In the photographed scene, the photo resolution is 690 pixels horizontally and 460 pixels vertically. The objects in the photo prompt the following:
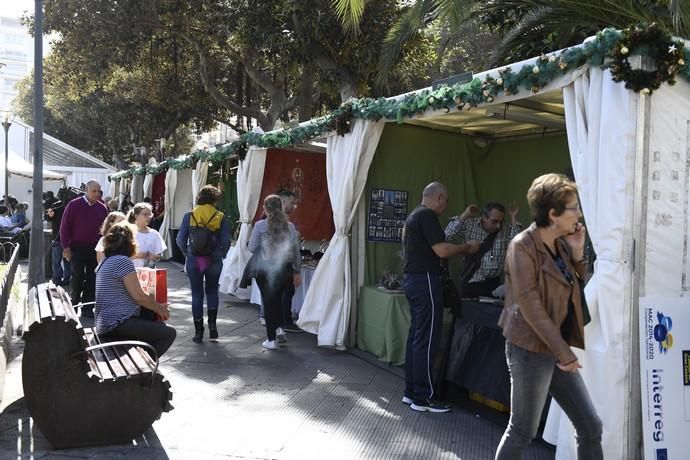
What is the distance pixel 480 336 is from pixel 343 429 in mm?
1303

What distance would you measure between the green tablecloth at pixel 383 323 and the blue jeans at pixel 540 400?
3252mm

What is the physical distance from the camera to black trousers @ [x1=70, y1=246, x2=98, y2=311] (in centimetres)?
817

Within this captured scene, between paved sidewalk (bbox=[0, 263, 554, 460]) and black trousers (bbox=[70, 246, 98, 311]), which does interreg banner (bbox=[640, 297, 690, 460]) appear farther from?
black trousers (bbox=[70, 246, 98, 311])

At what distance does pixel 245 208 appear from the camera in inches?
392

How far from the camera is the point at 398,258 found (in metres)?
7.19

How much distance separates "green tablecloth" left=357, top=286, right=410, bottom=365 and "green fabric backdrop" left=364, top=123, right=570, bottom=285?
1.12ft

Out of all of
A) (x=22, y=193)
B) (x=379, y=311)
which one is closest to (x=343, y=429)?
(x=379, y=311)

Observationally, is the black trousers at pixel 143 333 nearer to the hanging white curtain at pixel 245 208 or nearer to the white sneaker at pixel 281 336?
the white sneaker at pixel 281 336

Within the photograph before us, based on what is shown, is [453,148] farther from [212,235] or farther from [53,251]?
[53,251]

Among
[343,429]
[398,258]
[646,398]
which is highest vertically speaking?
[398,258]

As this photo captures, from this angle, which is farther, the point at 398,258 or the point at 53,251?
the point at 53,251

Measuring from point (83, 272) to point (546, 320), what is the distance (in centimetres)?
691

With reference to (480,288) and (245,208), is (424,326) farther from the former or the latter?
(245,208)

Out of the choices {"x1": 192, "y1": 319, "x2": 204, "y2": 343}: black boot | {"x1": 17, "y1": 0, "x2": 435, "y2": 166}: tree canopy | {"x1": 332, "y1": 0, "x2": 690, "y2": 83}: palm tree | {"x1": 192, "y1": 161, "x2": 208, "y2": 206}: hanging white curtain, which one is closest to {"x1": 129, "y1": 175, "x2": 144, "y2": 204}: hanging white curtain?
{"x1": 17, "y1": 0, "x2": 435, "y2": 166}: tree canopy
